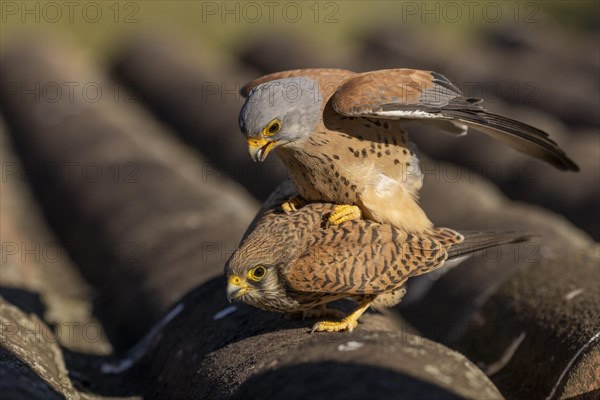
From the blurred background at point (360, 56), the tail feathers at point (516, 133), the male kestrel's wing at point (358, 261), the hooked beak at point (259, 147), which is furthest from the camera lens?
the blurred background at point (360, 56)

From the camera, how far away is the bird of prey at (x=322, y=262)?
502 cm

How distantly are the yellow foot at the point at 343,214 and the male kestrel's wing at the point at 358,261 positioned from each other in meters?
0.05

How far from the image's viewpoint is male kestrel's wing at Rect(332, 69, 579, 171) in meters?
5.18

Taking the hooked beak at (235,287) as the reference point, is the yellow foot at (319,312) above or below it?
below

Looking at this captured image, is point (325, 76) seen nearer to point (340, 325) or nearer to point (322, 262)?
point (322, 262)

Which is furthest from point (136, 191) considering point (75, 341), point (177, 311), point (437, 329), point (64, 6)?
point (64, 6)

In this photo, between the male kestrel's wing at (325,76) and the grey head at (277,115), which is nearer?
the grey head at (277,115)

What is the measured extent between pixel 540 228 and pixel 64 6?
17.9 metres

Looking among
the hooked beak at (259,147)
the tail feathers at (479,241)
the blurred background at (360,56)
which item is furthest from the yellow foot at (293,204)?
the blurred background at (360,56)

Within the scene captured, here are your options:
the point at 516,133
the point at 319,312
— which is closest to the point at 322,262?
the point at 319,312

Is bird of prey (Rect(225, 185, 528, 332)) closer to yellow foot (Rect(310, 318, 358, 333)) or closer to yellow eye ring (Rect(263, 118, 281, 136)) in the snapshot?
yellow foot (Rect(310, 318, 358, 333))

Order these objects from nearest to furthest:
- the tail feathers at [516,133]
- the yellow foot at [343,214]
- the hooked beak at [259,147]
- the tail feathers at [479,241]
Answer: the hooked beak at [259,147], the yellow foot at [343,214], the tail feathers at [516,133], the tail feathers at [479,241]

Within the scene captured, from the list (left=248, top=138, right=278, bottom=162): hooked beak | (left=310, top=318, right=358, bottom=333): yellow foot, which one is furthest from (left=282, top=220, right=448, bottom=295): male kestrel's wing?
(left=248, top=138, right=278, bottom=162): hooked beak

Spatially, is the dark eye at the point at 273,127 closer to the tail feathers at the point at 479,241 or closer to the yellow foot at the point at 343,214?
the yellow foot at the point at 343,214
